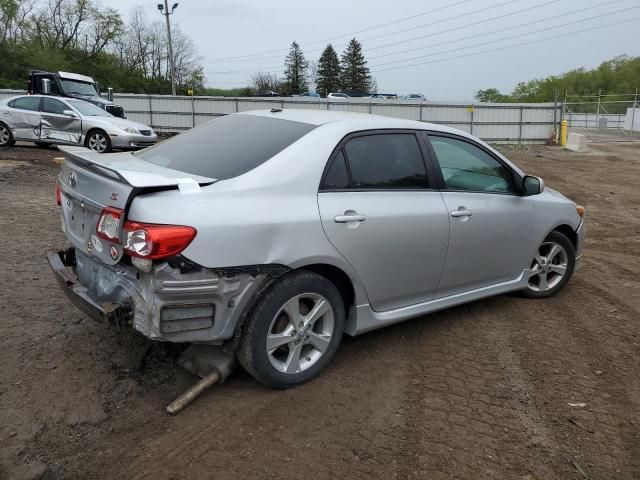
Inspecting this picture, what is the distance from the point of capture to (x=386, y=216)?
3.63 m

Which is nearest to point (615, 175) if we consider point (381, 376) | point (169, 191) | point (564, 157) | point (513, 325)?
point (564, 157)

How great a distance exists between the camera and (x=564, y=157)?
20750 millimetres

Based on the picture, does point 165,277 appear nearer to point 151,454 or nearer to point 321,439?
point 151,454

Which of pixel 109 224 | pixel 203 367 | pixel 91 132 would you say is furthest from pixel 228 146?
pixel 91 132

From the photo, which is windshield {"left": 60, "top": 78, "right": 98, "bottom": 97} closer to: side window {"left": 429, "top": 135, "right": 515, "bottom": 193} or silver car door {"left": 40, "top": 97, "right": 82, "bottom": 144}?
silver car door {"left": 40, "top": 97, "right": 82, "bottom": 144}

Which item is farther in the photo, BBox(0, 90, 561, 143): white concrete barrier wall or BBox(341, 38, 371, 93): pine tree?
BBox(341, 38, 371, 93): pine tree

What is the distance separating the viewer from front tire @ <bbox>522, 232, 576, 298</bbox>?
16.5 feet

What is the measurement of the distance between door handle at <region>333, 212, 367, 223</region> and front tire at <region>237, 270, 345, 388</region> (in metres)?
0.36

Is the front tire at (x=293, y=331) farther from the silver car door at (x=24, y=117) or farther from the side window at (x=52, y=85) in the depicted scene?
the side window at (x=52, y=85)

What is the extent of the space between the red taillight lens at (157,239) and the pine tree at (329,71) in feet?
299

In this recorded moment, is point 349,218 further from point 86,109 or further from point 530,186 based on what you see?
point 86,109

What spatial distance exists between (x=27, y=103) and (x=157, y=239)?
47.1 feet

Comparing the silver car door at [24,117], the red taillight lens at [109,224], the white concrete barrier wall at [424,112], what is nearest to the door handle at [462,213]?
the red taillight lens at [109,224]

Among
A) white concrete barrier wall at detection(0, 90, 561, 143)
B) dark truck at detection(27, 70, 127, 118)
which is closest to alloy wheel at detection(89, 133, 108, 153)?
dark truck at detection(27, 70, 127, 118)
